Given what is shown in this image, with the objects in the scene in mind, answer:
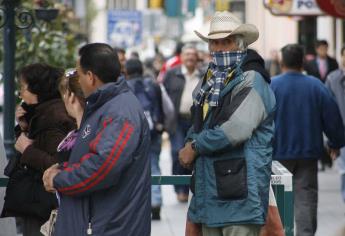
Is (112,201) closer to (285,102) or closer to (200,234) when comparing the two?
(200,234)

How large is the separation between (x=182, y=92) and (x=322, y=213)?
2258 millimetres

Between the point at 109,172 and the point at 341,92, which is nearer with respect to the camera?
the point at 109,172

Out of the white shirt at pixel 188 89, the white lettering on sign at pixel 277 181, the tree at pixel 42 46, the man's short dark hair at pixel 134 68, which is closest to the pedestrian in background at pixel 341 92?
the man's short dark hair at pixel 134 68

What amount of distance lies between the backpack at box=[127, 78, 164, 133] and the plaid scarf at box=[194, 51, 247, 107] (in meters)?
6.34

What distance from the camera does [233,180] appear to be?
625 centimetres

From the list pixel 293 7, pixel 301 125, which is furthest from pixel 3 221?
pixel 293 7

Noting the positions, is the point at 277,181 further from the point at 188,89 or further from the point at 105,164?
the point at 188,89

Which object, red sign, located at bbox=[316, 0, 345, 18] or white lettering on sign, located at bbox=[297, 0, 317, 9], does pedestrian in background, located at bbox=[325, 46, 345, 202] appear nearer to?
red sign, located at bbox=[316, 0, 345, 18]

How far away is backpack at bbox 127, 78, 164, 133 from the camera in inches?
511

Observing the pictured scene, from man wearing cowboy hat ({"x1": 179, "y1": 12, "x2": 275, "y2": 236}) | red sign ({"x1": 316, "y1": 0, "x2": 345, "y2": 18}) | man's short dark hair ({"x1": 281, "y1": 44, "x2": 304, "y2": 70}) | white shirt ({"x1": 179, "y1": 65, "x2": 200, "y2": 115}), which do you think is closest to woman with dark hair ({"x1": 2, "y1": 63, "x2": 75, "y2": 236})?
man wearing cowboy hat ({"x1": 179, "y1": 12, "x2": 275, "y2": 236})

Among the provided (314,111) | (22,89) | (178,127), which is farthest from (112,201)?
(178,127)

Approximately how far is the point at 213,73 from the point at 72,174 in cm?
127

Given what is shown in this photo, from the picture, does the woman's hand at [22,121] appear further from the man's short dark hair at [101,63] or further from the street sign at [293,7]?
the street sign at [293,7]

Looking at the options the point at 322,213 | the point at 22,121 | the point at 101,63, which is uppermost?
the point at 101,63
